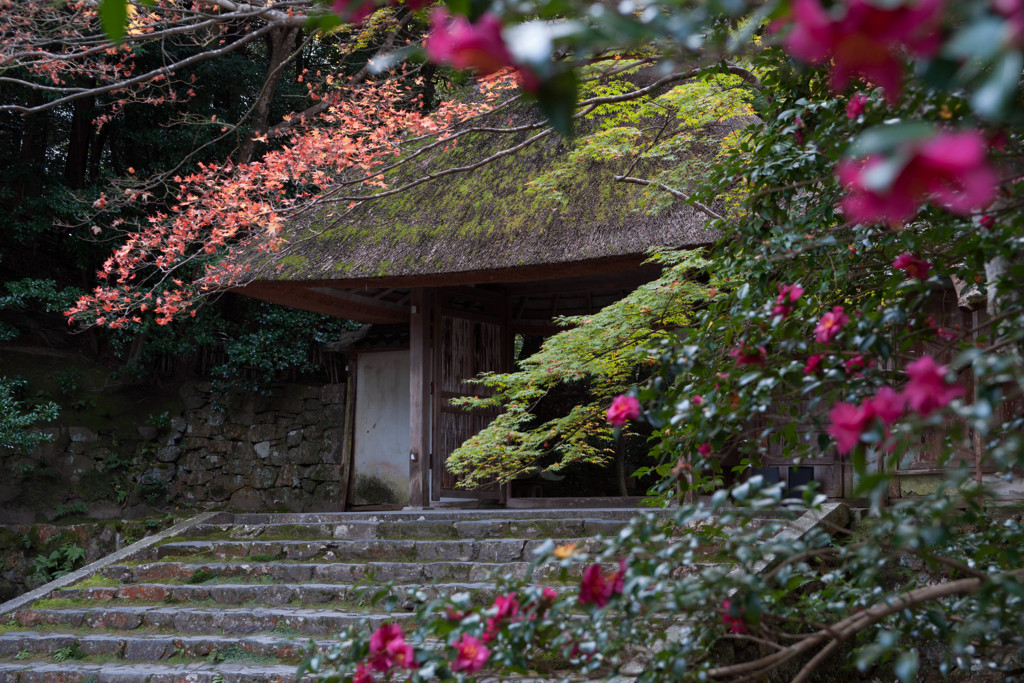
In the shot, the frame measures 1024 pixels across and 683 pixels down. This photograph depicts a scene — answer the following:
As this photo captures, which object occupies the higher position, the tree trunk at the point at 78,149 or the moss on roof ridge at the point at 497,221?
the tree trunk at the point at 78,149

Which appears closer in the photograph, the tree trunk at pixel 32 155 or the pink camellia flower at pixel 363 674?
the pink camellia flower at pixel 363 674

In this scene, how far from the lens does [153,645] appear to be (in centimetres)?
434

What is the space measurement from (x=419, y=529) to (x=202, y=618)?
1.51 m

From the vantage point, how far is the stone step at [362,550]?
4969mm

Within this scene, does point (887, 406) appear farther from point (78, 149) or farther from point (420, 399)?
point (78, 149)

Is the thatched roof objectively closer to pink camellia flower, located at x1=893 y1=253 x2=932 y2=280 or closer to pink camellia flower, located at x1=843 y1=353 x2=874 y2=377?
pink camellia flower, located at x1=893 y1=253 x2=932 y2=280

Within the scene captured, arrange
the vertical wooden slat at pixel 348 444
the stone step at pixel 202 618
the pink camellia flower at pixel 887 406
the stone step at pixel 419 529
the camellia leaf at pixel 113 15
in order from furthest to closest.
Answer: the vertical wooden slat at pixel 348 444 → the stone step at pixel 419 529 → the stone step at pixel 202 618 → the pink camellia flower at pixel 887 406 → the camellia leaf at pixel 113 15

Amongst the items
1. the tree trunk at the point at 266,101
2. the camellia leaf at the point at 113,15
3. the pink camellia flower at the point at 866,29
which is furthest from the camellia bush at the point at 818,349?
the tree trunk at the point at 266,101

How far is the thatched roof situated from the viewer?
572cm

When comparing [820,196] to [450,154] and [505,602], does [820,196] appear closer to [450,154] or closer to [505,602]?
[505,602]

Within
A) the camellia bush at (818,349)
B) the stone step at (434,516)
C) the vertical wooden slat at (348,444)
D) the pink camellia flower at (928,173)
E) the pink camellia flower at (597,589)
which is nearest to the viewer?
the pink camellia flower at (928,173)

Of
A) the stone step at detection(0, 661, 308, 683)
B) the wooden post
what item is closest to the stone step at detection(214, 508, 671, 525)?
the wooden post

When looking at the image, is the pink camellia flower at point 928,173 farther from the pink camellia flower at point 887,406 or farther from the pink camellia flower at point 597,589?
the pink camellia flower at point 597,589

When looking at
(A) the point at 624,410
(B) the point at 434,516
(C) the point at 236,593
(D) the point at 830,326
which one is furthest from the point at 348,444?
(D) the point at 830,326
